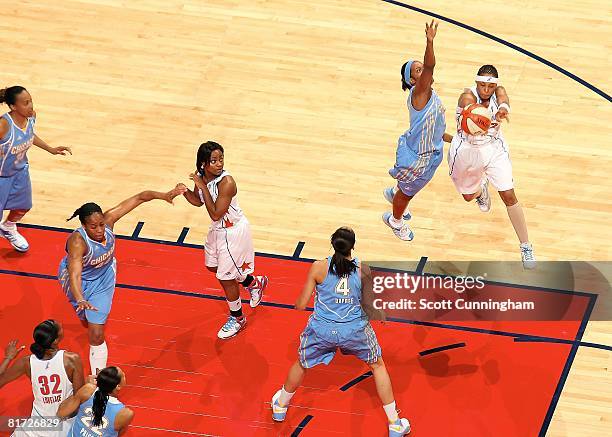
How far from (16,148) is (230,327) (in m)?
2.29

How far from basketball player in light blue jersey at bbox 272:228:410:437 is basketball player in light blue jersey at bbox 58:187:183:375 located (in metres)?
1.28

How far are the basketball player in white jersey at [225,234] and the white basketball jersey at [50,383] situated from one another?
5.22ft

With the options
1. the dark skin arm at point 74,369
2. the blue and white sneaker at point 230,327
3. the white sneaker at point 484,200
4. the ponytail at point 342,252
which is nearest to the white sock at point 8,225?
the blue and white sneaker at point 230,327

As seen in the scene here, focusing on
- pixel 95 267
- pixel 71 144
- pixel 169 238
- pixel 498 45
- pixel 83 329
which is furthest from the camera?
pixel 498 45

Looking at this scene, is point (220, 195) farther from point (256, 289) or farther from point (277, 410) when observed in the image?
point (277, 410)

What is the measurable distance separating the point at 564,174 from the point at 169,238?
149 inches

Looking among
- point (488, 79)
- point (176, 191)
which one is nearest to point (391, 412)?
point (176, 191)

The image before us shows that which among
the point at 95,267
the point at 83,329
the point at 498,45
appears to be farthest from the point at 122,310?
the point at 498,45

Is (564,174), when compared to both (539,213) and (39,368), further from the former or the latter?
(39,368)

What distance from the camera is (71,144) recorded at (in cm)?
1162

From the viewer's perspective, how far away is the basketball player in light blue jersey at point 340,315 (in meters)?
8.20

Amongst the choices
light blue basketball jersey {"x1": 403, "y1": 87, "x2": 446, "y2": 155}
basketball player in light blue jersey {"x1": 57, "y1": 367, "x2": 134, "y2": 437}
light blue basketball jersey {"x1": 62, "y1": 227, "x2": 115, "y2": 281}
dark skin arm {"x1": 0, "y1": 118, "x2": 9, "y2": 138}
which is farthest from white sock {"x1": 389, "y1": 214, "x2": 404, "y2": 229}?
basketball player in light blue jersey {"x1": 57, "y1": 367, "x2": 134, "y2": 437}

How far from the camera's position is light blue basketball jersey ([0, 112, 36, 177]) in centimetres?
959

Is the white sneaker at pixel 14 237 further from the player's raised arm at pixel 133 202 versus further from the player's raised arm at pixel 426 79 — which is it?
the player's raised arm at pixel 426 79
